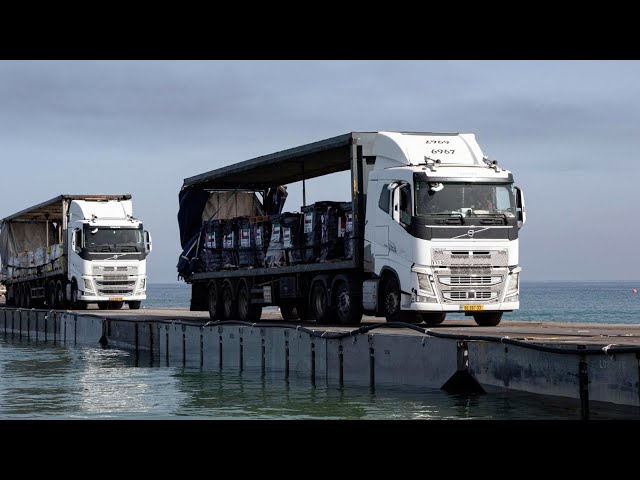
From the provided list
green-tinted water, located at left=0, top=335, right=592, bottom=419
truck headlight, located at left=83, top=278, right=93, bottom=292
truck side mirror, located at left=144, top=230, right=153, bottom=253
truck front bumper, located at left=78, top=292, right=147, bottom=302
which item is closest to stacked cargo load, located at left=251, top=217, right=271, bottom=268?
green-tinted water, located at left=0, top=335, right=592, bottom=419

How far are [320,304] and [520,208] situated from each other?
17.0ft

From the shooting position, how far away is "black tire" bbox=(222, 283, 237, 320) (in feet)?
96.2

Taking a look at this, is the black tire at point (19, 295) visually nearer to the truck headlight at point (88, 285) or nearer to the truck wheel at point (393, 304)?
the truck headlight at point (88, 285)

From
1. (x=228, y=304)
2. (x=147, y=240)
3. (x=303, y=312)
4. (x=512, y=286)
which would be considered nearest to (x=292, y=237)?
(x=303, y=312)

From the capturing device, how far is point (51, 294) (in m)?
46.5

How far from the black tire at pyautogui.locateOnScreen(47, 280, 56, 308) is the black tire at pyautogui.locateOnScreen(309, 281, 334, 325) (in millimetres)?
23004

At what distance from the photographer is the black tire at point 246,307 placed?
2831cm

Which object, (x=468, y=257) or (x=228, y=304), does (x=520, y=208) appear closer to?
(x=468, y=257)

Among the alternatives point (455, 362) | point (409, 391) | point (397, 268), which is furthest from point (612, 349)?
point (397, 268)

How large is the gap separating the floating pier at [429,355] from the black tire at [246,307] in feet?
5.15

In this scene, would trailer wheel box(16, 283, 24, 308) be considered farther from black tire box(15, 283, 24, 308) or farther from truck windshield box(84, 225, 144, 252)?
truck windshield box(84, 225, 144, 252)
